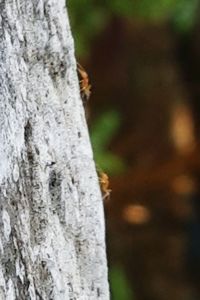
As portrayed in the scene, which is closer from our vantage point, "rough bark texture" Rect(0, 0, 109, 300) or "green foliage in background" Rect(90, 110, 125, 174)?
"rough bark texture" Rect(0, 0, 109, 300)

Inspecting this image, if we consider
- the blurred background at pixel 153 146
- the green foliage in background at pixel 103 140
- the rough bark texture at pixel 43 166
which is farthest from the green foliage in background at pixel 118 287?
the rough bark texture at pixel 43 166

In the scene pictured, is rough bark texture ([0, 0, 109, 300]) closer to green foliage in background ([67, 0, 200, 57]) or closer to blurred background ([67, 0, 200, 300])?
green foliage in background ([67, 0, 200, 57])

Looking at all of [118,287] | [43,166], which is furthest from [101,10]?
[43,166]

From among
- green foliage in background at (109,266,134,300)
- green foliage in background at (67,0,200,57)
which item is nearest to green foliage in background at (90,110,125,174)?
green foliage in background at (67,0,200,57)

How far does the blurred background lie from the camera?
516 cm

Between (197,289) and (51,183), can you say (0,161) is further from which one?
(197,289)

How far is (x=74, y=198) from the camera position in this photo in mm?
1485

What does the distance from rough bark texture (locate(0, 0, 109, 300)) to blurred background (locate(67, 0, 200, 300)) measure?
10.4 feet

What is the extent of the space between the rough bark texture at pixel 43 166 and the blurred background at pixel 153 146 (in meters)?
3.18

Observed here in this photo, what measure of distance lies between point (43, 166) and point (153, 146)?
14.4ft

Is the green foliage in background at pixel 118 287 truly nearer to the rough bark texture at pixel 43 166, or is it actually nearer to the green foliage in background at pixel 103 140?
the green foliage in background at pixel 103 140

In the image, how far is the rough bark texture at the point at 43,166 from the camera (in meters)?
1.40

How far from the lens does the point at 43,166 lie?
144 centimetres

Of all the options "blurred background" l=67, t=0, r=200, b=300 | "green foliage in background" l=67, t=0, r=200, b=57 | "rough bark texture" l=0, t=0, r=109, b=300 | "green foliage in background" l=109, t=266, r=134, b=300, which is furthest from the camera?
"blurred background" l=67, t=0, r=200, b=300
